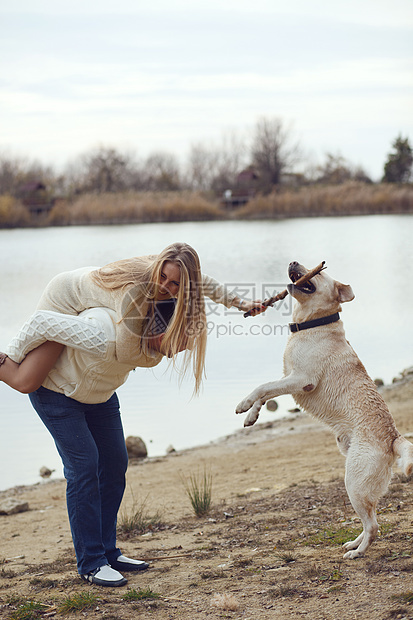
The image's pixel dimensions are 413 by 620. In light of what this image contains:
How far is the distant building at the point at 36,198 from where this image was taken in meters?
41.5

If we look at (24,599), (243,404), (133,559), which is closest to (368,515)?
(243,404)

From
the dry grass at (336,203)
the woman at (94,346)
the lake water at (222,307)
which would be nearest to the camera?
the woman at (94,346)

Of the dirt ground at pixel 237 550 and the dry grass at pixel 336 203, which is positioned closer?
the dirt ground at pixel 237 550

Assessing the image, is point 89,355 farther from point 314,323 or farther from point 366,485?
point 366,485

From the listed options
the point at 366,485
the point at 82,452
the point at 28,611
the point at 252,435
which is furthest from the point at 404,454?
the point at 252,435

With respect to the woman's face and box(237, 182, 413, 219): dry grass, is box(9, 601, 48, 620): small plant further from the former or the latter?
box(237, 182, 413, 219): dry grass

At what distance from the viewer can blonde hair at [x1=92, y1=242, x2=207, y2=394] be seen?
11.0 feet

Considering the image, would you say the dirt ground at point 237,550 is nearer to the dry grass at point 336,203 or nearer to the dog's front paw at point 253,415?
the dog's front paw at point 253,415

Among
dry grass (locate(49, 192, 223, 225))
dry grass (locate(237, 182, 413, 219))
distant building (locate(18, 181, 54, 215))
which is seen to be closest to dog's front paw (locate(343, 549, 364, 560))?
dry grass (locate(49, 192, 223, 225))

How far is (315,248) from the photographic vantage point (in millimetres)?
24703

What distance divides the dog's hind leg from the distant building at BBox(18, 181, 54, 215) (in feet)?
129

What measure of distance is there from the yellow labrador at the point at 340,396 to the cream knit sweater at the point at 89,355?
2.79 ft

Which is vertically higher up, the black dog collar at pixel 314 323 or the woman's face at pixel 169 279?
the woman's face at pixel 169 279

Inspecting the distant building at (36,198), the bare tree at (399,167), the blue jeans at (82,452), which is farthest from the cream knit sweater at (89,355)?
the bare tree at (399,167)
